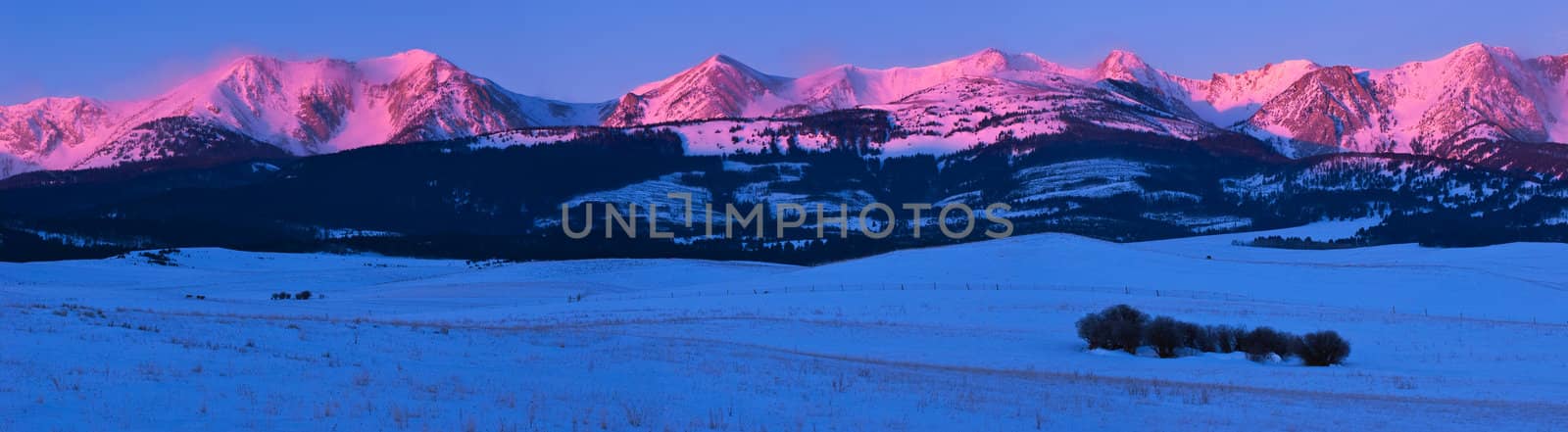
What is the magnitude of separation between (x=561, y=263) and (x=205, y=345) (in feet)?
272

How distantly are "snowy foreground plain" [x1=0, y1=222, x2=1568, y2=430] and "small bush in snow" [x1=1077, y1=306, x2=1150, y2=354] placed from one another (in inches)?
23.7

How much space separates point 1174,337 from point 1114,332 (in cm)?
173

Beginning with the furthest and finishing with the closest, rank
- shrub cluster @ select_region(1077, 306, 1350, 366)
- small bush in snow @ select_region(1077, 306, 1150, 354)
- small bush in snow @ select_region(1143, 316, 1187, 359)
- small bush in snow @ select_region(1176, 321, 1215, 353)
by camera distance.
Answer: small bush in snow @ select_region(1176, 321, 1215, 353) → small bush in snow @ select_region(1077, 306, 1150, 354) → small bush in snow @ select_region(1143, 316, 1187, 359) → shrub cluster @ select_region(1077, 306, 1350, 366)

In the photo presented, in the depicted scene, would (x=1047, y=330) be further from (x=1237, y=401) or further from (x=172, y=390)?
(x=172, y=390)

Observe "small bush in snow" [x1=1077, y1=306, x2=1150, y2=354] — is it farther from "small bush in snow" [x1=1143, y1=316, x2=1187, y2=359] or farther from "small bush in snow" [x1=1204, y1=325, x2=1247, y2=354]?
"small bush in snow" [x1=1204, y1=325, x2=1247, y2=354]

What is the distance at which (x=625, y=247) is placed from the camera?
187 metres

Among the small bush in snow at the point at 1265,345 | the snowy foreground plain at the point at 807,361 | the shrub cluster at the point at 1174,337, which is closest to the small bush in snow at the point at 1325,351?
the snowy foreground plain at the point at 807,361

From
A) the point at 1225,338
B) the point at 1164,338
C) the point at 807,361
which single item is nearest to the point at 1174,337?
the point at 1164,338

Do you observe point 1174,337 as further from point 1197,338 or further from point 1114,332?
point 1114,332

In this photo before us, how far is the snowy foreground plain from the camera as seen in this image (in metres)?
23.7

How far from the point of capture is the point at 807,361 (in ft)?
122

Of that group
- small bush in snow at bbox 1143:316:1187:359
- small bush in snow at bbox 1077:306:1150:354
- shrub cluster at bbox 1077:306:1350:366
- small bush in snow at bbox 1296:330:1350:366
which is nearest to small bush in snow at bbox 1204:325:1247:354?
shrub cluster at bbox 1077:306:1350:366

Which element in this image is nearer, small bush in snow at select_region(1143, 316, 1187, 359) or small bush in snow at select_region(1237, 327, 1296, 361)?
small bush in snow at select_region(1237, 327, 1296, 361)

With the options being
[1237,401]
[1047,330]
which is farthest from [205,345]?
[1047,330]
